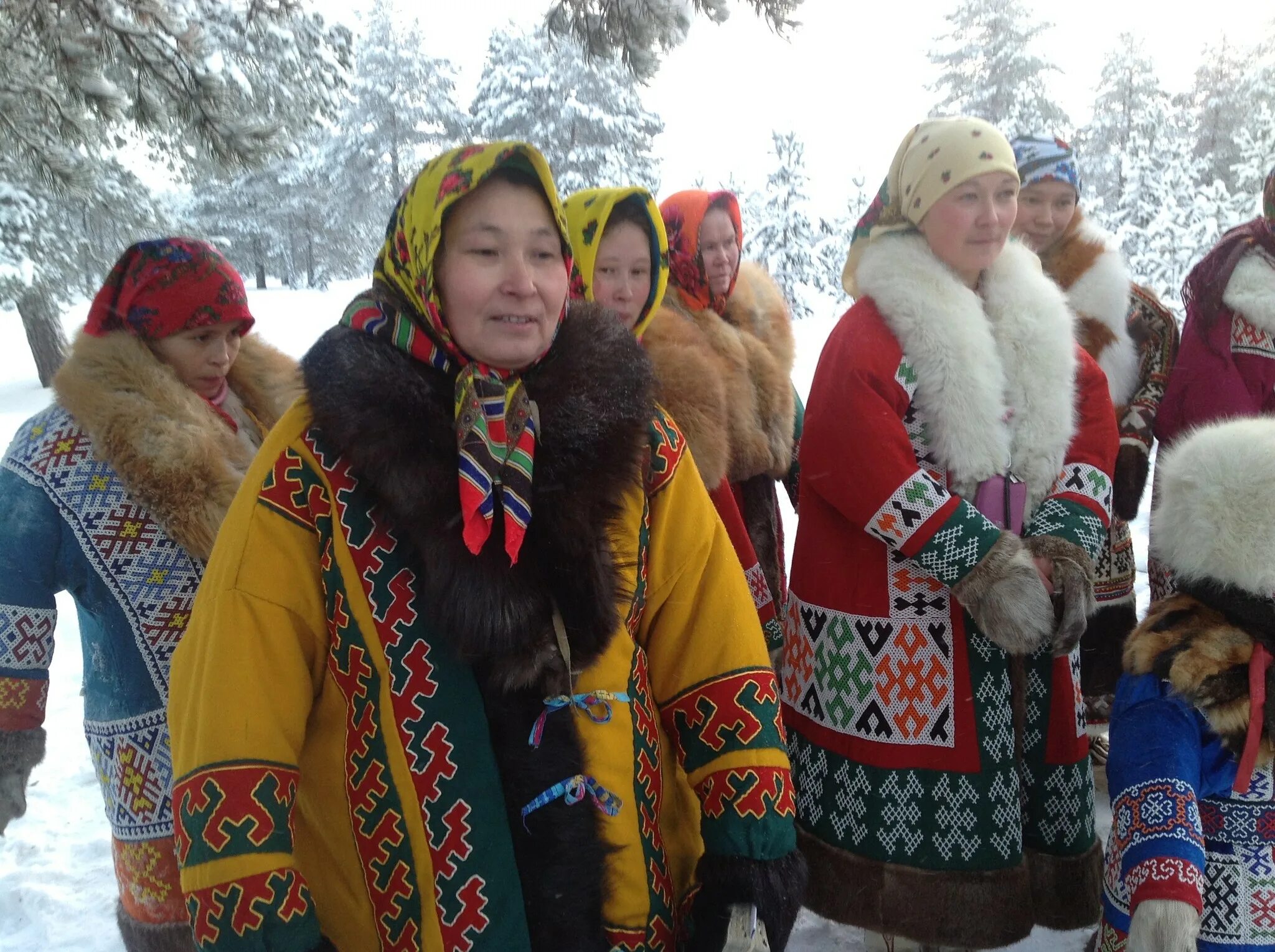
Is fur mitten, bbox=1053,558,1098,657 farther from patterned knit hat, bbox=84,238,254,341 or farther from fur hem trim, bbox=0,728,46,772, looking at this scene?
fur hem trim, bbox=0,728,46,772

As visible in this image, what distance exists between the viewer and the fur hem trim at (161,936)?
2146 millimetres

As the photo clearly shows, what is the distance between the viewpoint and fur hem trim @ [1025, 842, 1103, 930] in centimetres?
226

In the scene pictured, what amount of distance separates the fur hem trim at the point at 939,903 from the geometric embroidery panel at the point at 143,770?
175 cm

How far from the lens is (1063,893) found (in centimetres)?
227

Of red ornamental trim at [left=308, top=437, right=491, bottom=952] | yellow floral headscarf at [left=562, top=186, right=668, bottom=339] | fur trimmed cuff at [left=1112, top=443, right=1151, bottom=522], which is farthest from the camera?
fur trimmed cuff at [left=1112, top=443, right=1151, bottom=522]

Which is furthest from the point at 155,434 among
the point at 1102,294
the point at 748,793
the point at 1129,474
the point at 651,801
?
the point at 1129,474

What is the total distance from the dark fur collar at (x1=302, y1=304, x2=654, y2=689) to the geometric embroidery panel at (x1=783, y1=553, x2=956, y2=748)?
1.08m

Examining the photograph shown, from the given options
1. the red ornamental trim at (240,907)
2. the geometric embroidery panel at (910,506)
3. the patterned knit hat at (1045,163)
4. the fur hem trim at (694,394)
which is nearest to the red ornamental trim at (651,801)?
the red ornamental trim at (240,907)

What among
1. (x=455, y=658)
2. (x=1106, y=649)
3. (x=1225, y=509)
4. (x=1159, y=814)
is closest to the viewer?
(x=455, y=658)

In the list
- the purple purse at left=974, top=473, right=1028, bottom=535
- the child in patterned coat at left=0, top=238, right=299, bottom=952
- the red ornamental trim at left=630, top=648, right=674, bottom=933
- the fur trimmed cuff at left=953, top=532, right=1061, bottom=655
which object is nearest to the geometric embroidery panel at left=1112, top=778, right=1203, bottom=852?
the fur trimmed cuff at left=953, top=532, right=1061, bottom=655

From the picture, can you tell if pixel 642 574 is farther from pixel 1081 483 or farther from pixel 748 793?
pixel 1081 483

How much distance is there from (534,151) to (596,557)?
68 centimetres

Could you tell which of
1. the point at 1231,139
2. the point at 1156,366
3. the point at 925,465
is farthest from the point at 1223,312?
the point at 1231,139

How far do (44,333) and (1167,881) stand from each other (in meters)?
16.5
